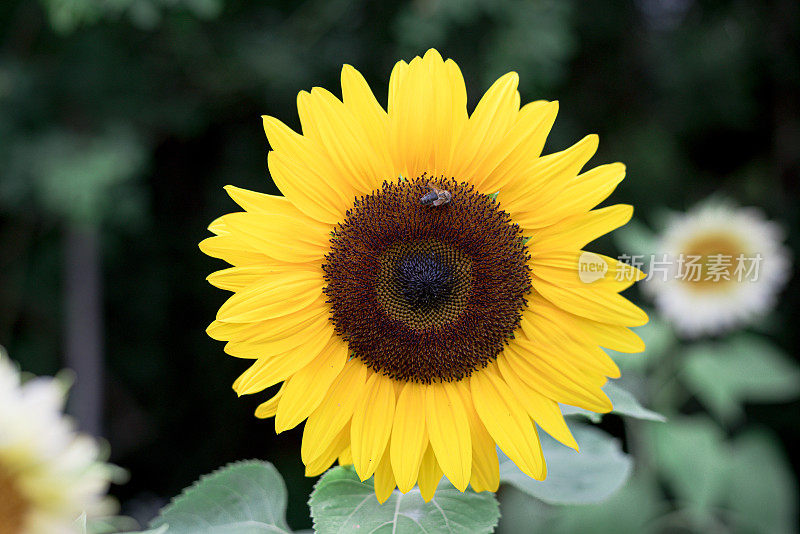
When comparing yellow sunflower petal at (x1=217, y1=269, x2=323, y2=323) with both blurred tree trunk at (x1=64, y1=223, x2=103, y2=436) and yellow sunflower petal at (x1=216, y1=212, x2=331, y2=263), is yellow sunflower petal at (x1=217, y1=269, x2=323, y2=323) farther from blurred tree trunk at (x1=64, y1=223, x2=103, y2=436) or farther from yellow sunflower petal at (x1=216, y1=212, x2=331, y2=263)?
blurred tree trunk at (x1=64, y1=223, x2=103, y2=436)

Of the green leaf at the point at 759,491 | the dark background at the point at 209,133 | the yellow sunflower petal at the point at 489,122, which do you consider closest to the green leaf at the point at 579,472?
the yellow sunflower petal at the point at 489,122

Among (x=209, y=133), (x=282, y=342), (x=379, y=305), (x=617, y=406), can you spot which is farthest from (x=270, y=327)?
(x=209, y=133)

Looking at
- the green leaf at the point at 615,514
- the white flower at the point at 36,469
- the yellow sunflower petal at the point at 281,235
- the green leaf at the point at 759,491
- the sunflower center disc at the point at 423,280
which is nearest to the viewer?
the yellow sunflower petal at the point at 281,235

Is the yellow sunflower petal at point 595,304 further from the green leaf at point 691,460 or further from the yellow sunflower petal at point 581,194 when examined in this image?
the green leaf at point 691,460

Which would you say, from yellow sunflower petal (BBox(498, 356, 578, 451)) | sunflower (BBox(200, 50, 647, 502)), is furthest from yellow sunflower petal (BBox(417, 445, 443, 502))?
yellow sunflower petal (BBox(498, 356, 578, 451))

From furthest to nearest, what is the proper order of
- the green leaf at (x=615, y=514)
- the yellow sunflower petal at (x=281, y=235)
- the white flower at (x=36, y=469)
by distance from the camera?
the green leaf at (x=615, y=514), the white flower at (x=36, y=469), the yellow sunflower petal at (x=281, y=235)
